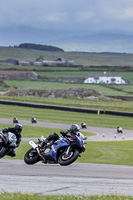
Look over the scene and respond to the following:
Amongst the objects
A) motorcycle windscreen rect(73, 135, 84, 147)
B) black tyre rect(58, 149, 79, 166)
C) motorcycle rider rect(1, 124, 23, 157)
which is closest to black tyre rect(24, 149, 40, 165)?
motorcycle rider rect(1, 124, 23, 157)

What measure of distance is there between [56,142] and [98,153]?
45.6 feet

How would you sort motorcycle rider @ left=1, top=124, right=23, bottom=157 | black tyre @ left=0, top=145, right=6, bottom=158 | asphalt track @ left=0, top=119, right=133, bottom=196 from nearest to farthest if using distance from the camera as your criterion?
asphalt track @ left=0, top=119, right=133, bottom=196 < black tyre @ left=0, top=145, right=6, bottom=158 < motorcycle rider @ left=1, top=124, right=23, bottom=157

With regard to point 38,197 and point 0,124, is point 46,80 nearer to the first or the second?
point 0,124

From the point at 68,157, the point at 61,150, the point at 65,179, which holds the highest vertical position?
the point at 61,150

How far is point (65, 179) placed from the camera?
59.1ft

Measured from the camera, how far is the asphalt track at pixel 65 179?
53.3ft

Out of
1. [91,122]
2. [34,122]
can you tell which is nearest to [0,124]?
[34,122]

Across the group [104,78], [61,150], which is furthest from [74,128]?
[104,78]

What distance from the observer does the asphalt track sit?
1623cm

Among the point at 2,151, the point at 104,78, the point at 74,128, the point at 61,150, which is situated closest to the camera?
the point at 61,150

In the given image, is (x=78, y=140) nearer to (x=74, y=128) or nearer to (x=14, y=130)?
(x=74, y=128)

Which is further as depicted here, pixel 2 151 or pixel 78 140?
pixel 2 151

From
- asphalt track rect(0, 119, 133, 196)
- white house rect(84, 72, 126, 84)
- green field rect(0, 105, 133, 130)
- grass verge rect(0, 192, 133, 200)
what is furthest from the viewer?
white house rect(84, 72, 126, 84)

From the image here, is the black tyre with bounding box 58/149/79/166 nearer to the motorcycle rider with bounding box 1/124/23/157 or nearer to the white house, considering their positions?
the motorcycle rider with bounding box 1/124/23/157
